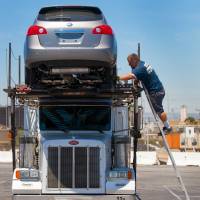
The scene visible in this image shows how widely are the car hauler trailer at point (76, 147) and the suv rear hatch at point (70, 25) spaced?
92 centimetres

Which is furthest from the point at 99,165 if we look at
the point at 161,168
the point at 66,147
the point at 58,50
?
the point at 161,168

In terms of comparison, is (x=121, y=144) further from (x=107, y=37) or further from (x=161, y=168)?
(x=161, y=168)

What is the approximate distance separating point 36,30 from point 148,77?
2387 mm

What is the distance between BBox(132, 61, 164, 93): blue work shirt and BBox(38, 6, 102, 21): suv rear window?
49.6 inches

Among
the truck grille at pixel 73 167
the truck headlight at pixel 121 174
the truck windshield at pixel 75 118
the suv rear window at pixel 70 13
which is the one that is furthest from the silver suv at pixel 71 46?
the truck headlight at pixel 121 174

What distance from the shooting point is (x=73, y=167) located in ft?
36.4

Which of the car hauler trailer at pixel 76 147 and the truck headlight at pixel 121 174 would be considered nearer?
the car hauler trailer at pixel 76 147

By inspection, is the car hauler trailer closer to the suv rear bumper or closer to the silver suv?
the silver suv

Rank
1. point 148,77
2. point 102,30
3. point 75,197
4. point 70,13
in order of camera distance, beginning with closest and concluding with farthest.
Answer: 1. point 102,30
2. point 75,197
3. point 70,13
4. point 148,77

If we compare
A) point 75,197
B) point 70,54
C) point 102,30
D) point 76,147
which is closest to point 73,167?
point 76,147

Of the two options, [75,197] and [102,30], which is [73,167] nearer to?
[75,197]

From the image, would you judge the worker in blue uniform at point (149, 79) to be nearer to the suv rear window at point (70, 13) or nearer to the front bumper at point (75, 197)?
the suv rear window at point (70, 13)

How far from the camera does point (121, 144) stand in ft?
38.9

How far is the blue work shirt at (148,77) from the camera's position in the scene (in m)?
11.5
